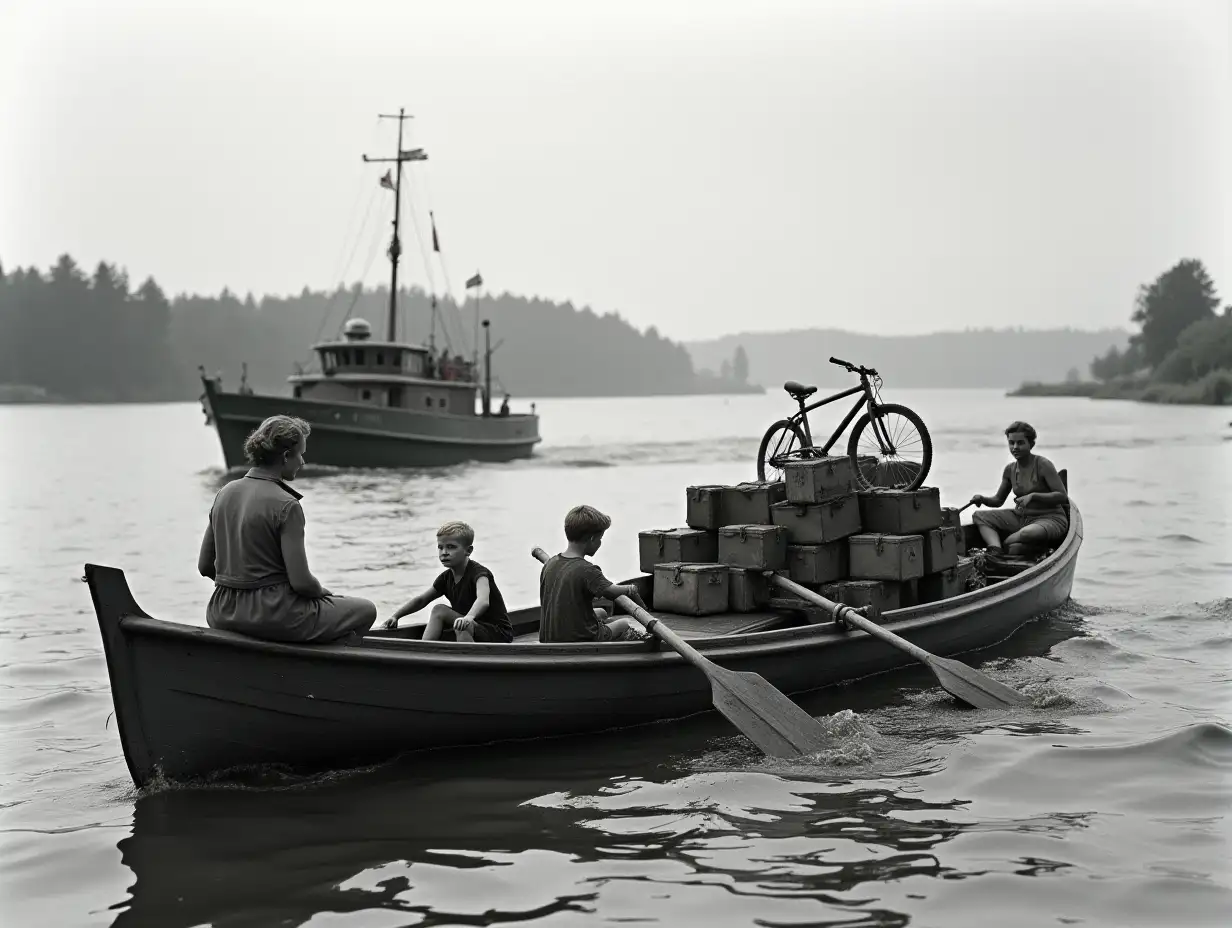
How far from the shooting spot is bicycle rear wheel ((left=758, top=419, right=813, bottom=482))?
36.5 feet

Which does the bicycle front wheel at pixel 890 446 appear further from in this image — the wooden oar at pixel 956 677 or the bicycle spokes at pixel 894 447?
the wooden oar at pixel 956 677

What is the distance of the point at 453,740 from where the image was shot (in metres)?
7.64

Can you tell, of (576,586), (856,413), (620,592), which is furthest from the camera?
(856,413)

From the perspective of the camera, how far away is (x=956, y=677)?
9125mm

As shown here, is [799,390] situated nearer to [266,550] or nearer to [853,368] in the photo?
[853,368]

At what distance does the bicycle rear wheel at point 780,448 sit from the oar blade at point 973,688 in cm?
268

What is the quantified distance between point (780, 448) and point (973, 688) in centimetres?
376

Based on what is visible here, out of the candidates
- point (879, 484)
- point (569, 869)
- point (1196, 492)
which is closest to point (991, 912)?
point (569, 869)

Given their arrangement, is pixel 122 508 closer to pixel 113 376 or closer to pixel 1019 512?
pixel 1019 512

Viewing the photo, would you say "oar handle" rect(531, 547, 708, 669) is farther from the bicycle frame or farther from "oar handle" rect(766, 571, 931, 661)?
the bicycle frame

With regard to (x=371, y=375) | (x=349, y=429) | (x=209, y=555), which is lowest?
(x=209, y=555)

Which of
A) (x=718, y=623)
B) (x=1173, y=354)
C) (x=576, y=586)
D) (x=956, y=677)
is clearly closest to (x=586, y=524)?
(x=576, y=586)

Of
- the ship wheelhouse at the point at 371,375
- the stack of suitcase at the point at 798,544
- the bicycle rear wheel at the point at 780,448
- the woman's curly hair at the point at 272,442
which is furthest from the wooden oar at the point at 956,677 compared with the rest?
the ship wheelhouse at the point at 371,375

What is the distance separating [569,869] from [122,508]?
89.4 feet
